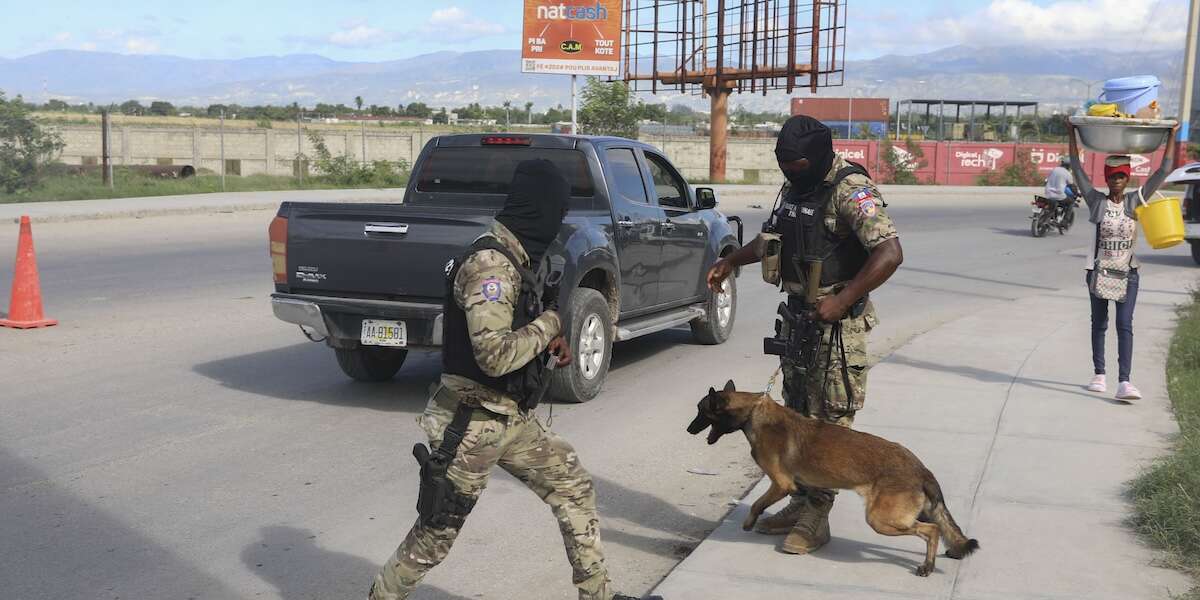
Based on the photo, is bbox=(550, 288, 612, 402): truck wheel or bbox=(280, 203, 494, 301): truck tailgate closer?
bbox=(280, 203, 494, 301): truck tailgate

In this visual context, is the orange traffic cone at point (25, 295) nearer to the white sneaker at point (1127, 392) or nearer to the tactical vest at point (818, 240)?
the tactical vest at point (818, 240)

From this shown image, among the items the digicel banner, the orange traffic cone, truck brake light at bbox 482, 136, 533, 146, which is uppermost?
the digicel banner

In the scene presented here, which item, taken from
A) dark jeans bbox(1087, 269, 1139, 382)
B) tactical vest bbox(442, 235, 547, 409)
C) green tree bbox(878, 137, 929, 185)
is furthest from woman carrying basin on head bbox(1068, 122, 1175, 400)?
green tree bbox(878, 137, 929, 185)

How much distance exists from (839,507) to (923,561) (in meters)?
0.82

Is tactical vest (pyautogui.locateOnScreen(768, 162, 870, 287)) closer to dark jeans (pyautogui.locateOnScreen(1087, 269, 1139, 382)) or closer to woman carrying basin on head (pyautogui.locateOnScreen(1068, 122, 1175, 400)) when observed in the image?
woman carrying basin on head (pyautogui.locateOnScreen(1068, 122, 1175, 400))

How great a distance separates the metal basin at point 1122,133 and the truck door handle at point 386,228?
14.7 feet

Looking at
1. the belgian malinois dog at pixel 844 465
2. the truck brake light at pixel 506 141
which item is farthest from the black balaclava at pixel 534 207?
the truck brake light at pixel 506 141

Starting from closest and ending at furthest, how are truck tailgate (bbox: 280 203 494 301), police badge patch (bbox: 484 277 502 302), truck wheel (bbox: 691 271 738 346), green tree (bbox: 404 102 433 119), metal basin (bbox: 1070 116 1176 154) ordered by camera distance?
1. police badge patch (bbox: 484 277 502 302)
2. truck tailgate (bbox: 280 203 494 301)
3. metal basin (bbox: 1070 116 1176 154)
4. truck wheel (bbox: 691 271 738 346)
5. green tree (bbox: 404 102 433 119)

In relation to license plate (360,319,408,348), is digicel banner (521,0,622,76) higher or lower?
higher

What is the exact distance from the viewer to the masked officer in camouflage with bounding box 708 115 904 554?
4.71 m

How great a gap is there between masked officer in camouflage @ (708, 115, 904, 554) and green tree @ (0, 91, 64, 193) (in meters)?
24.2

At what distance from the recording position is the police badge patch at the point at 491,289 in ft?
11.9

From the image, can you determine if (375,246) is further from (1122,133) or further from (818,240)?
(1122,133)

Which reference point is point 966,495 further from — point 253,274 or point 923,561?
point 253,274
